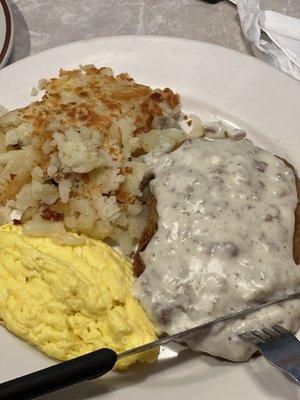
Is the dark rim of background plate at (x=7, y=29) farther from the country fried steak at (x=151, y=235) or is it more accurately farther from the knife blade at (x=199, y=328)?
the knife blade at (x=199, y=328)

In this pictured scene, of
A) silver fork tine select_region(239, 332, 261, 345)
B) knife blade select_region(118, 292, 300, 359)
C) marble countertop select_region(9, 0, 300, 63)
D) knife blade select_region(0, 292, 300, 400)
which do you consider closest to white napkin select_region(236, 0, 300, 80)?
marble countertop select_region(9, 0, 300, 63)

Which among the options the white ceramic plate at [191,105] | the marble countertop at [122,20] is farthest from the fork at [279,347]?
the marble countertop at [122,20]

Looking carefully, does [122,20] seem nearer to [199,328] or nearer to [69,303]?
[69,303]

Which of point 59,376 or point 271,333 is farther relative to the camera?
point 271,333

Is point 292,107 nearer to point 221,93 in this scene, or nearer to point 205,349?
point 221,93

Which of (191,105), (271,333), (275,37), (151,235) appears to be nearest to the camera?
(271,333)

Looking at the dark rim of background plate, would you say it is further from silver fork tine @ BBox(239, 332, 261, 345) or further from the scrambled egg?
silver fork tine @ BBox(239, 332, 261, 345)

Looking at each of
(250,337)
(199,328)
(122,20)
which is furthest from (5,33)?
(250,337)
